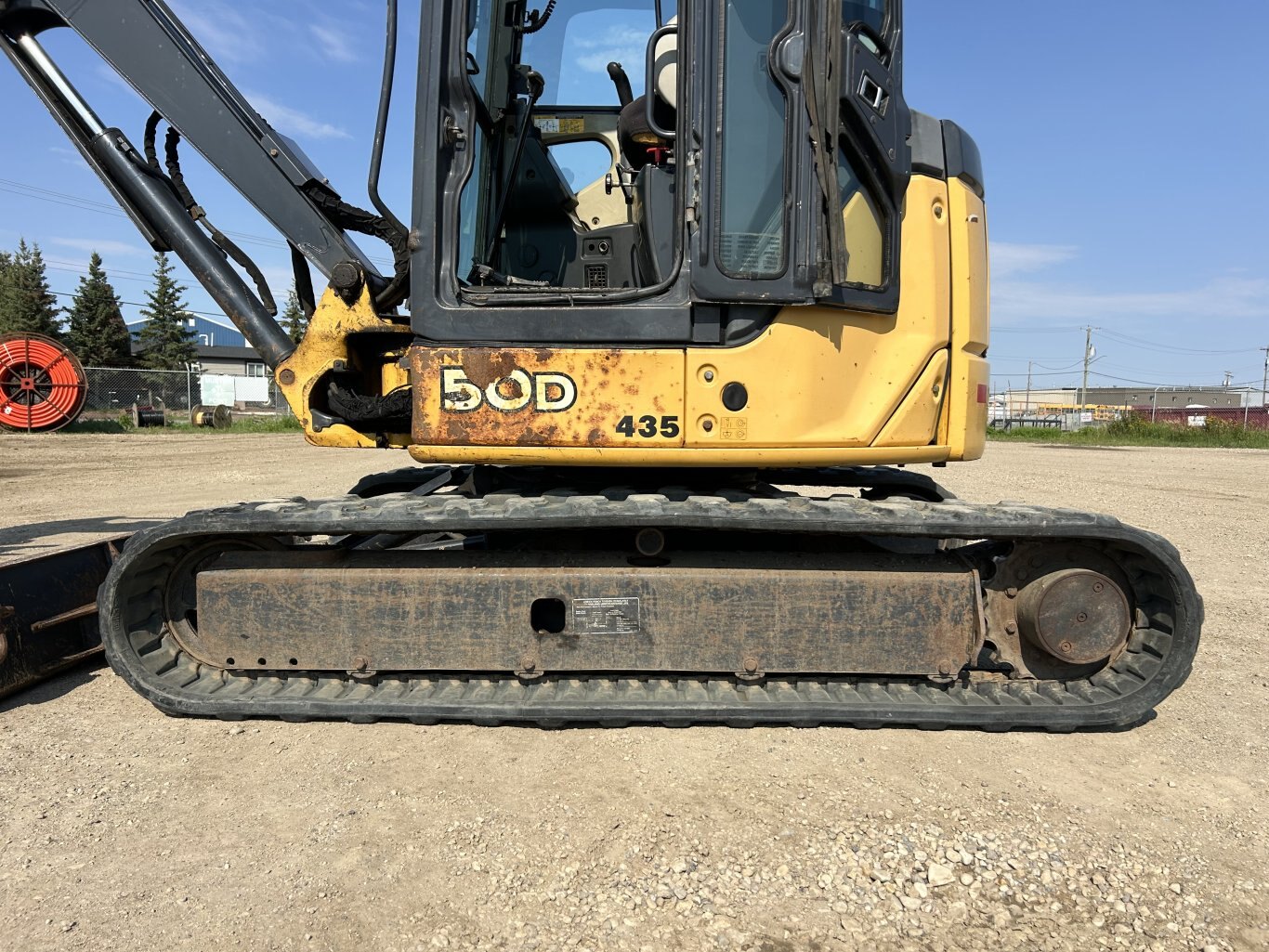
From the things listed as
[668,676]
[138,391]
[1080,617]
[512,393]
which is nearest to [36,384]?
[138,391]

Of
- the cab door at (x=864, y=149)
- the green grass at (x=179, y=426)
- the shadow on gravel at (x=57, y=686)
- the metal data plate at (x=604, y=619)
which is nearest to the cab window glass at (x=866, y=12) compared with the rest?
the cab door at (x=864, y=149)

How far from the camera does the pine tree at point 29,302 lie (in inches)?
1385

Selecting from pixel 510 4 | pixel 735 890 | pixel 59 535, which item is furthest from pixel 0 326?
pixel 735 890

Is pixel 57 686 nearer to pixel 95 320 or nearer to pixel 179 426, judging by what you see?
pixel 179 426

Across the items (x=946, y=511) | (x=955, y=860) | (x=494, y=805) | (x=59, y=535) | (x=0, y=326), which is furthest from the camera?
(x=0, y=326)

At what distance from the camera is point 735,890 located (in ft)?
6.66

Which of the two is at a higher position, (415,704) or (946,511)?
(946,511)

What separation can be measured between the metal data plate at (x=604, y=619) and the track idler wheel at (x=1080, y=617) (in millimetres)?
278

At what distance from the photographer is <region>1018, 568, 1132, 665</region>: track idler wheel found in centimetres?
295

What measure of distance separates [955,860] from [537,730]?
1581 mm

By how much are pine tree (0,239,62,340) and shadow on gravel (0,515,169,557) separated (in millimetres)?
36486

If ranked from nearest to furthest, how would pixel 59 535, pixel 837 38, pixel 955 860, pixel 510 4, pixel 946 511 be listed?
pixel 955 860
pixel 837 38
pixel 946 511
pixel 510 4
pixel 59 535

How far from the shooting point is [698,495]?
9.87 feet

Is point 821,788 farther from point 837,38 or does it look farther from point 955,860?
point 837,38
